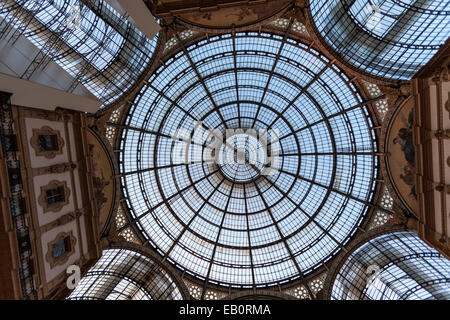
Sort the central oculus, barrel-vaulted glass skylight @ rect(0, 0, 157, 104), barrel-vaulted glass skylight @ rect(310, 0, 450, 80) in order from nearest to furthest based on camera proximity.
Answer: barrel-vaulted glass skylight @ rect(0, 0, 157, 104) → barrel-vaulted glass skylight @ rect(310, 0, 450, 80) → the central oculus

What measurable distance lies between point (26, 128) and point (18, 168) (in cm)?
220

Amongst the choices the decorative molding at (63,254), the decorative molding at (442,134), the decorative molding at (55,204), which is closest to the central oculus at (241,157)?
the decorative molding at (55,204)

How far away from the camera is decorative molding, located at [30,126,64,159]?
45.1 feet

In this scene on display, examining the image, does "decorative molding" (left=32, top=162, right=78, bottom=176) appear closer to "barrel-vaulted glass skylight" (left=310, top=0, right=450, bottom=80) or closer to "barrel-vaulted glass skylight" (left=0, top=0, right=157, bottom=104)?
"barrel-vaulted glass skylight" (left=0, top=0, right=157, bottom=104)

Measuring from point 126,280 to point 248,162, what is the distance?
1600 cm

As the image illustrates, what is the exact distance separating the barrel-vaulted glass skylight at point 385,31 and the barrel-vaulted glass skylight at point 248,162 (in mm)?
2385

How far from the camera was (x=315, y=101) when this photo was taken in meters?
24.0

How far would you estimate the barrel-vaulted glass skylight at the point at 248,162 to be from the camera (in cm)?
2216

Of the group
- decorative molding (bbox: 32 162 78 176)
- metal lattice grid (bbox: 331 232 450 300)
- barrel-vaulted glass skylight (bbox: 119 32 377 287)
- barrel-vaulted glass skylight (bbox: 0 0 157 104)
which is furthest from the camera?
barrel-vaulted glass skylight (bbox: 119 32 377 287)

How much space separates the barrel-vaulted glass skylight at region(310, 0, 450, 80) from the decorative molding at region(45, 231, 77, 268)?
2065 centimetres

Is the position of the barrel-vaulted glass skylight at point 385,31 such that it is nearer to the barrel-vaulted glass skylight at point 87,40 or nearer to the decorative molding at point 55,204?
the barrel-vaulted glass skylight at point 87,40

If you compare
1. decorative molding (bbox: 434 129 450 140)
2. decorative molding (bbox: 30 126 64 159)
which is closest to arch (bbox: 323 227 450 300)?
decorative molding (bbox: 434 129 450 140)

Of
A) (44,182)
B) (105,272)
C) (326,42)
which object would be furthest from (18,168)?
(326,42)

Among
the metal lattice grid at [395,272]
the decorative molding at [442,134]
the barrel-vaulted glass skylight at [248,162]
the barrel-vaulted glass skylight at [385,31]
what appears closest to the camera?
the decorative molding at [442,134]
